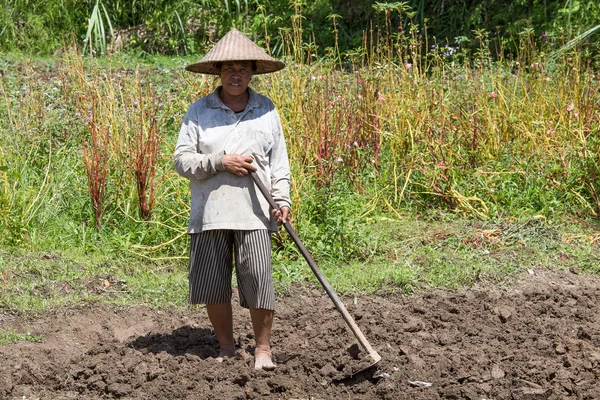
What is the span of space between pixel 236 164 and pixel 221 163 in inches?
2.9

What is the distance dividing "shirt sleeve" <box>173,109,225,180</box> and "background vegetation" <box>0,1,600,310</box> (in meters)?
1.63

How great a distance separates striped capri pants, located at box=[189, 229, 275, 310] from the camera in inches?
170

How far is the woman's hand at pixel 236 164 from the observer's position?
4156 millimetres

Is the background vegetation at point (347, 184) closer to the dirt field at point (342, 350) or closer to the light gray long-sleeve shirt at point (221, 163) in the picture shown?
the dirt field at point (342, 350)

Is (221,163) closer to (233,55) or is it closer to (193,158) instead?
(193,158)

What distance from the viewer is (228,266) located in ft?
14.5

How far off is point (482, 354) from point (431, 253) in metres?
1.72

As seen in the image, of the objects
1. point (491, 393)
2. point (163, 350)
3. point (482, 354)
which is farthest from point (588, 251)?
point (163, 350)

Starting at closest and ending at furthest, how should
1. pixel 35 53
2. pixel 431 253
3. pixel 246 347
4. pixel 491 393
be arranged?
pixel 491 393 < pixel 246 347 < pixel 431 253 < pixel 35 53

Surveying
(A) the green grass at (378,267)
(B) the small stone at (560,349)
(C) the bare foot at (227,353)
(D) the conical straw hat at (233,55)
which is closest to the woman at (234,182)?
(D) the conical straw hat at (233,55)

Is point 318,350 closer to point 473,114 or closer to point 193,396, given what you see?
point 193,396

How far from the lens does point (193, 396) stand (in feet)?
13.5

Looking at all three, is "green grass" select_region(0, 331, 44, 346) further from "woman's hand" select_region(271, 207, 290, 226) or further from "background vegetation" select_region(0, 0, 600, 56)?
"background vegetation" select_region(0, 0, 600, 56)

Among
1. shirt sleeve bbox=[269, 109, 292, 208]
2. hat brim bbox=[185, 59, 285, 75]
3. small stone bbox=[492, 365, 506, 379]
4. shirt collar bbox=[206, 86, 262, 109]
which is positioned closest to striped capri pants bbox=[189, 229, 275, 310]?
shirt sleeve bbox=[269, 109, 292, 208]
